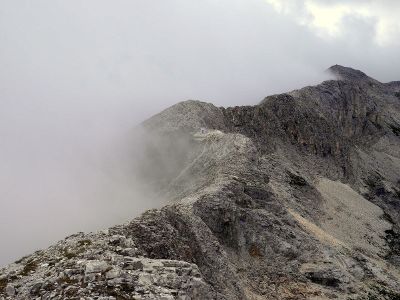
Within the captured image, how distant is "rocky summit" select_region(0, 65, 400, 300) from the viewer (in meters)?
32.0

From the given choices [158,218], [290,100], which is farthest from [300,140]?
[158,218]

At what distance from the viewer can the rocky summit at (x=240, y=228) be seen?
31984mm

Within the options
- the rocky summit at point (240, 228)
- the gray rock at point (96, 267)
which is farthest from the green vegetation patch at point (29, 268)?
the gray rock at point (96, 267)

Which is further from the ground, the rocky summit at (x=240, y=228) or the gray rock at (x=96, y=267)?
the rocky summit at (x=240, y=228)

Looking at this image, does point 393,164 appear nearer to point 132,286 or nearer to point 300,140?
point 300,140

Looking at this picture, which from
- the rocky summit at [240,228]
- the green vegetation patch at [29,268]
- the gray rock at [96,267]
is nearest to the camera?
the gray rock at [96,267]

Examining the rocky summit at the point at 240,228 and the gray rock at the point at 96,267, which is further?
the rocky summit at the point at 240,228

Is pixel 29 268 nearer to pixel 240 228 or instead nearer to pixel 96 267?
pixel 96 267

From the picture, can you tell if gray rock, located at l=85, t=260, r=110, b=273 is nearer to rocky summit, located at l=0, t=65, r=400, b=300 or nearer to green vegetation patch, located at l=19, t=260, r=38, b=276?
rocky summit, located at l=0, t=65, r=400, b=300

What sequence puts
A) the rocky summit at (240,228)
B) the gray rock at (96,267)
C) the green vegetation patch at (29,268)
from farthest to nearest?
the green vegetation patch at (29,268) < the rocky summit at (240,228) < the gray rock at (96,267)

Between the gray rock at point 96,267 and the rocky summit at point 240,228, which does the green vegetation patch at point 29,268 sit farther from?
the gray rock at point 96,267

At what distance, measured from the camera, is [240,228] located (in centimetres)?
6103

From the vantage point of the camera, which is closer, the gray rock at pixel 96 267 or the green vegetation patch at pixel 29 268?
the gray rock at pixel 96 267

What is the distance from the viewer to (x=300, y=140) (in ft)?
405
